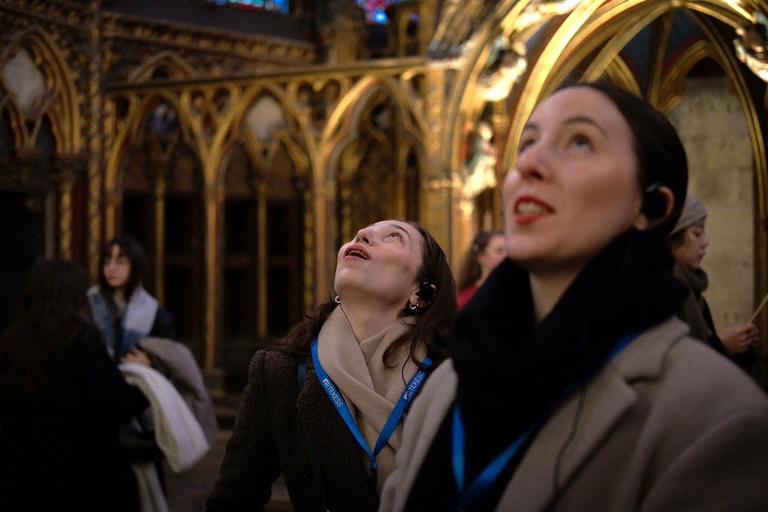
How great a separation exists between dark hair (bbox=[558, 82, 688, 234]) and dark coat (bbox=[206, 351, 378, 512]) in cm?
96

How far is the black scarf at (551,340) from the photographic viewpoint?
3.81ft

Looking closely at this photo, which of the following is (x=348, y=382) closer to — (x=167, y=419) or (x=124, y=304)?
(x=167, y=419)

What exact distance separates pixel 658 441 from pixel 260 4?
9.35 metres

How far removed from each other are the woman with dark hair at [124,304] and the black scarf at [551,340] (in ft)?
10.1

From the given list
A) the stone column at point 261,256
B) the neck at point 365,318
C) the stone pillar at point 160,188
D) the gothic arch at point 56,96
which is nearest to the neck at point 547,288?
the neck at point 365,318

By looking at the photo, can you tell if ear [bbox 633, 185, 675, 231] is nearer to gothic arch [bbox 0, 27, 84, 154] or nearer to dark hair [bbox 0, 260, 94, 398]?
dark hair [bbox 0, 260, 94, 398]

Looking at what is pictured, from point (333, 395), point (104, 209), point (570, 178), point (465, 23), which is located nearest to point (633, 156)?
point (570, 178)

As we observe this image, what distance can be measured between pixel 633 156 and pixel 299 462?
1.10 m

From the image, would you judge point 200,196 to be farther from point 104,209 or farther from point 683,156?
point 683,156

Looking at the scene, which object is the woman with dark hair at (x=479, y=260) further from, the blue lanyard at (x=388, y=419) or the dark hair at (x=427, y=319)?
the blue lanyard at (x=388, y=419)

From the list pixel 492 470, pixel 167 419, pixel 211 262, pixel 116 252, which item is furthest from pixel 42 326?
pixel 211 262

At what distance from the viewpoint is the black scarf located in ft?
3.81

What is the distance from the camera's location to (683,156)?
4.22 feet

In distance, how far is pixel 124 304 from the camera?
4.23 meters
